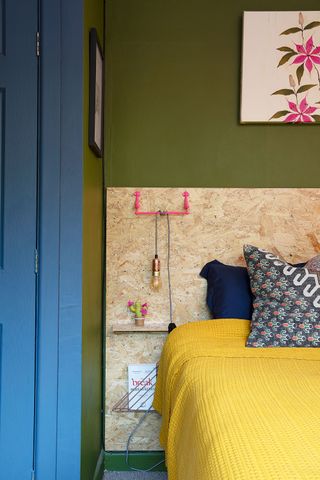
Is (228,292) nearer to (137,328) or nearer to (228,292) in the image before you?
(228,292)

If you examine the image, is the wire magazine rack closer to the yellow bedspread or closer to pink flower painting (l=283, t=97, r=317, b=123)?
the yellow bedspread

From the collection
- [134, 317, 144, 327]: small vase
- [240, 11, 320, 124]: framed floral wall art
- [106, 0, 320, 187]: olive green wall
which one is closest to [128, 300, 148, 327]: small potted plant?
[134, 317, 144, 327]: small vase

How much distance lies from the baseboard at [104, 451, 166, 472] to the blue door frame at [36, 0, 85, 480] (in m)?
0.76

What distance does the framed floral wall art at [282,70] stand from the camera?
255cm

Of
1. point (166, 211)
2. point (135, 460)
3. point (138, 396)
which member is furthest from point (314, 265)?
point (135, 460)

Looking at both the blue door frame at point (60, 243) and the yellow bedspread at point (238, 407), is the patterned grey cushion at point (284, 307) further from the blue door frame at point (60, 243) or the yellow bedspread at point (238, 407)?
the blue door frame at point (60, 243)

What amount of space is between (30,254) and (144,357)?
1030 millimetres

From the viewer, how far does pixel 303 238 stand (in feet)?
8.50

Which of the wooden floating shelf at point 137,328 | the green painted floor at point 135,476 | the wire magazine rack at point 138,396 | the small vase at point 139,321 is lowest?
the green painted floor at point 135,476

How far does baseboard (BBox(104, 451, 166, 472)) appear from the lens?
8.41 feet

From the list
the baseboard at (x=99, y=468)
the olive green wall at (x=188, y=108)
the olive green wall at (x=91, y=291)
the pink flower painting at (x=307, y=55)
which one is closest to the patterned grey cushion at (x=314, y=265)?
the olive green wall at (x=188, y=108)

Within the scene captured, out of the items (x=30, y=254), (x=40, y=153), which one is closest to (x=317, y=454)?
(x=30, y=254)

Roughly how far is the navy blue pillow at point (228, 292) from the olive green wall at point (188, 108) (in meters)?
0.50

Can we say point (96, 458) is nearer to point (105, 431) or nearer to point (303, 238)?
point (105, 431)
